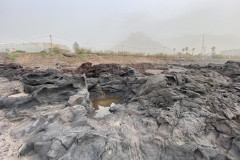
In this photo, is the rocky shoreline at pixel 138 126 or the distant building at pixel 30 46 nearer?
the rocky shoreline at pixel 138 126

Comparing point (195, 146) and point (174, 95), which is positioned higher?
point (174, 95)

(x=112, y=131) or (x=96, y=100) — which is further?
(x=96, y=100)

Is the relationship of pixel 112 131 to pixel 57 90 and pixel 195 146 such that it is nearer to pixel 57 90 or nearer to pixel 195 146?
pixel 195 146

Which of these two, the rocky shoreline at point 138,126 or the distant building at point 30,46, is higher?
the distant building at point 30,46

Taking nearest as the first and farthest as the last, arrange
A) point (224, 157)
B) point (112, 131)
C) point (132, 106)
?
point (224, 157), point (112, 131), point (132, 106)

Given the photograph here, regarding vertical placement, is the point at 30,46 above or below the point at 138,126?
above

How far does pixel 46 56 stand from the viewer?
2216 centimetres

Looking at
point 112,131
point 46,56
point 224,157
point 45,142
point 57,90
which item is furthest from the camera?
point 46,56

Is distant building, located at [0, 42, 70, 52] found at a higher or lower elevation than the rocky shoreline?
higher

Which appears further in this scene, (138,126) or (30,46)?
(30,46)

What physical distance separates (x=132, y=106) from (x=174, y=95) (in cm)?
177

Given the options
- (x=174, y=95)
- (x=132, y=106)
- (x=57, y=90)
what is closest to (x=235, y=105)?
(x=174, y=95)

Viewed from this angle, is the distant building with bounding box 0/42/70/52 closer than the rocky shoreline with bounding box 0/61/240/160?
No

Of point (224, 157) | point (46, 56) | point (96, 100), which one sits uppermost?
point (46, 56)
